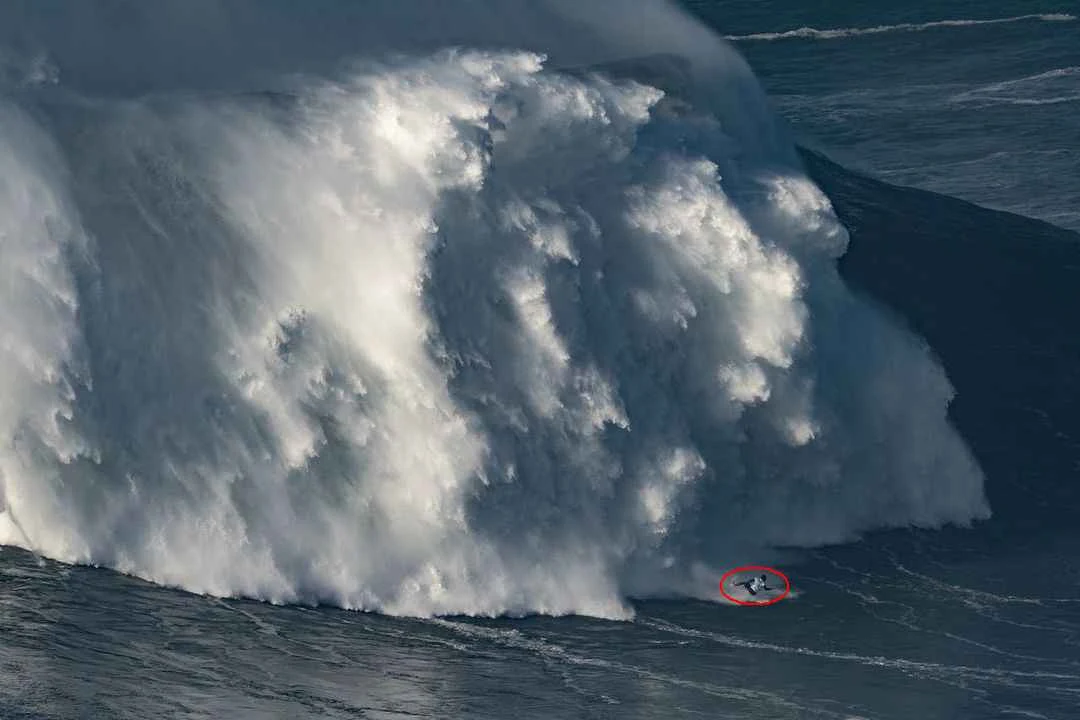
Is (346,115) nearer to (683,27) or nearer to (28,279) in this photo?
(28,279)

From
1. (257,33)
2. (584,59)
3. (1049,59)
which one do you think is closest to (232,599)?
(257,33)

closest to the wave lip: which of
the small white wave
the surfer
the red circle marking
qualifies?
the small white wave

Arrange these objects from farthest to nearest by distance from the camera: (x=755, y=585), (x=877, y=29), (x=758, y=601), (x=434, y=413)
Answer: (x=877, y=29), (x=755, y=585), (x=758, y=601), (x=434, y=413)

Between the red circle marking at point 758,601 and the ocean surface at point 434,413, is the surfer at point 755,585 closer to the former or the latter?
the red circle marking at point 758,601

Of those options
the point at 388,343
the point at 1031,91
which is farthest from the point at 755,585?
the point at 1031,91

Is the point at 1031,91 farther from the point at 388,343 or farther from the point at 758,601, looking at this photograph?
the point at 388,343
